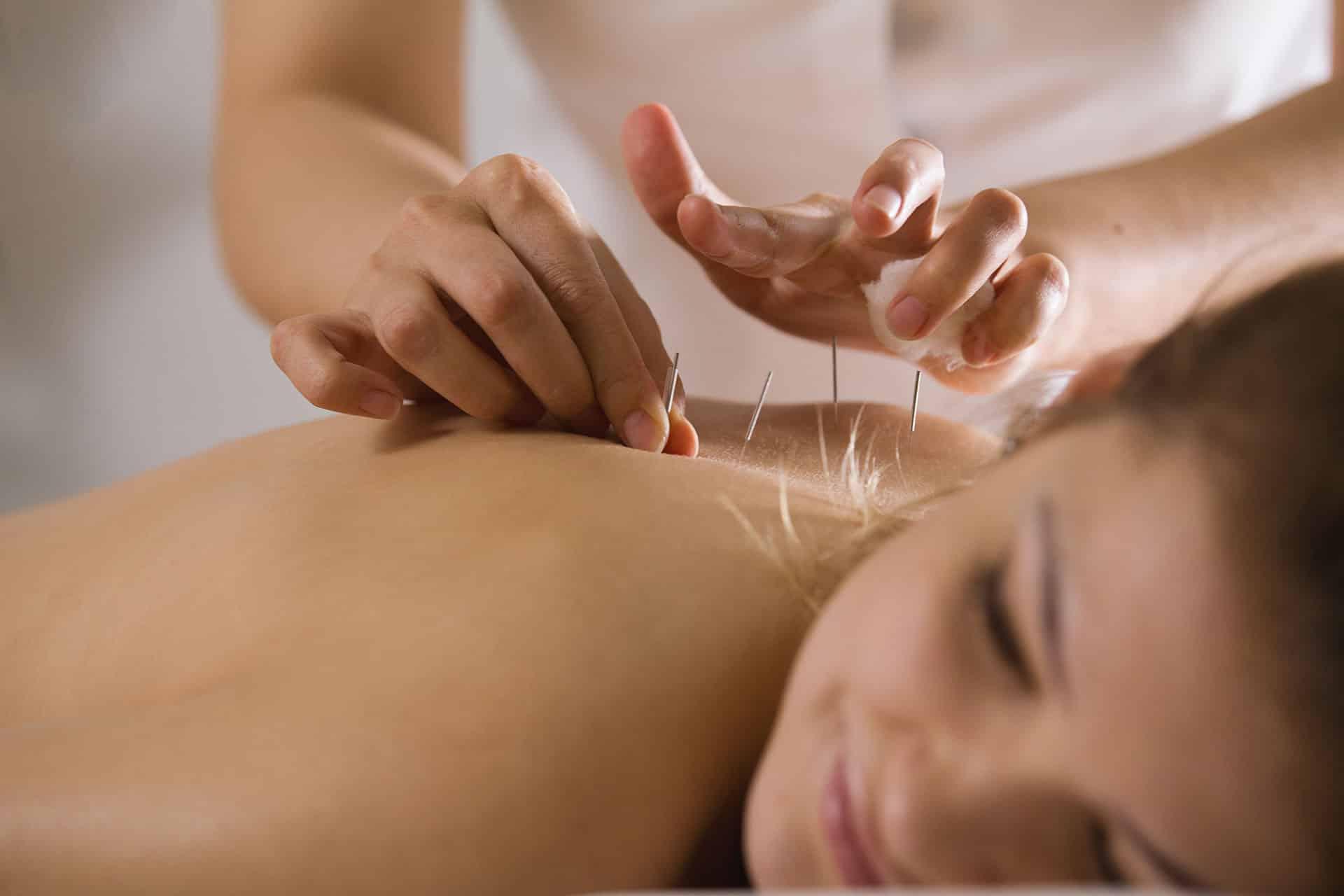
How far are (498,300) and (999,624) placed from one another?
1.21ft

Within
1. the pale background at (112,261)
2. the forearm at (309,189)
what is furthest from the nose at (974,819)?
the pale background at (112,261)


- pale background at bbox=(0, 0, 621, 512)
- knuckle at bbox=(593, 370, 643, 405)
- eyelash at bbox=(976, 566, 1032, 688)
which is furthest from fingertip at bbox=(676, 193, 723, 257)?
pale background at bbox=(0, 0, 621, 512)

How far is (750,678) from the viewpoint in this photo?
2.10 feet

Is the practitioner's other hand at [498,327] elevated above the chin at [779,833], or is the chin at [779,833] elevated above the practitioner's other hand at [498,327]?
the practitioner's other hand at [498,327]

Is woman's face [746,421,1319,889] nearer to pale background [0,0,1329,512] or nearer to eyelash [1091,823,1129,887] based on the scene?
eyelash [1091,823,1129,887]

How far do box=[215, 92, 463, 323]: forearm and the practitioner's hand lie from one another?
34 centimetres

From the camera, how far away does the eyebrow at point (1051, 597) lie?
48cm

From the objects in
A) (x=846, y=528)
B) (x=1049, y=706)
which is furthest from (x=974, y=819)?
(x=846, y=528)

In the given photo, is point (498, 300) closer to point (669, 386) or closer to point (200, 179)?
point (669, 386)

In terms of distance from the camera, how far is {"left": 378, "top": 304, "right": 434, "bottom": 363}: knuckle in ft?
2.41

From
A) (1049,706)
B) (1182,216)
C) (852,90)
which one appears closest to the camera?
(1049,706)

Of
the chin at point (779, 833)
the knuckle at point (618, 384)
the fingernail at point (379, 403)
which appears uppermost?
the fingernail at point (379, 403)

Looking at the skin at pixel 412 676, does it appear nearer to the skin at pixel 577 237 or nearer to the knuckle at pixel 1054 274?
the skin at pixel 577 237

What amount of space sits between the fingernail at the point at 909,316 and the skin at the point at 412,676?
14cm
